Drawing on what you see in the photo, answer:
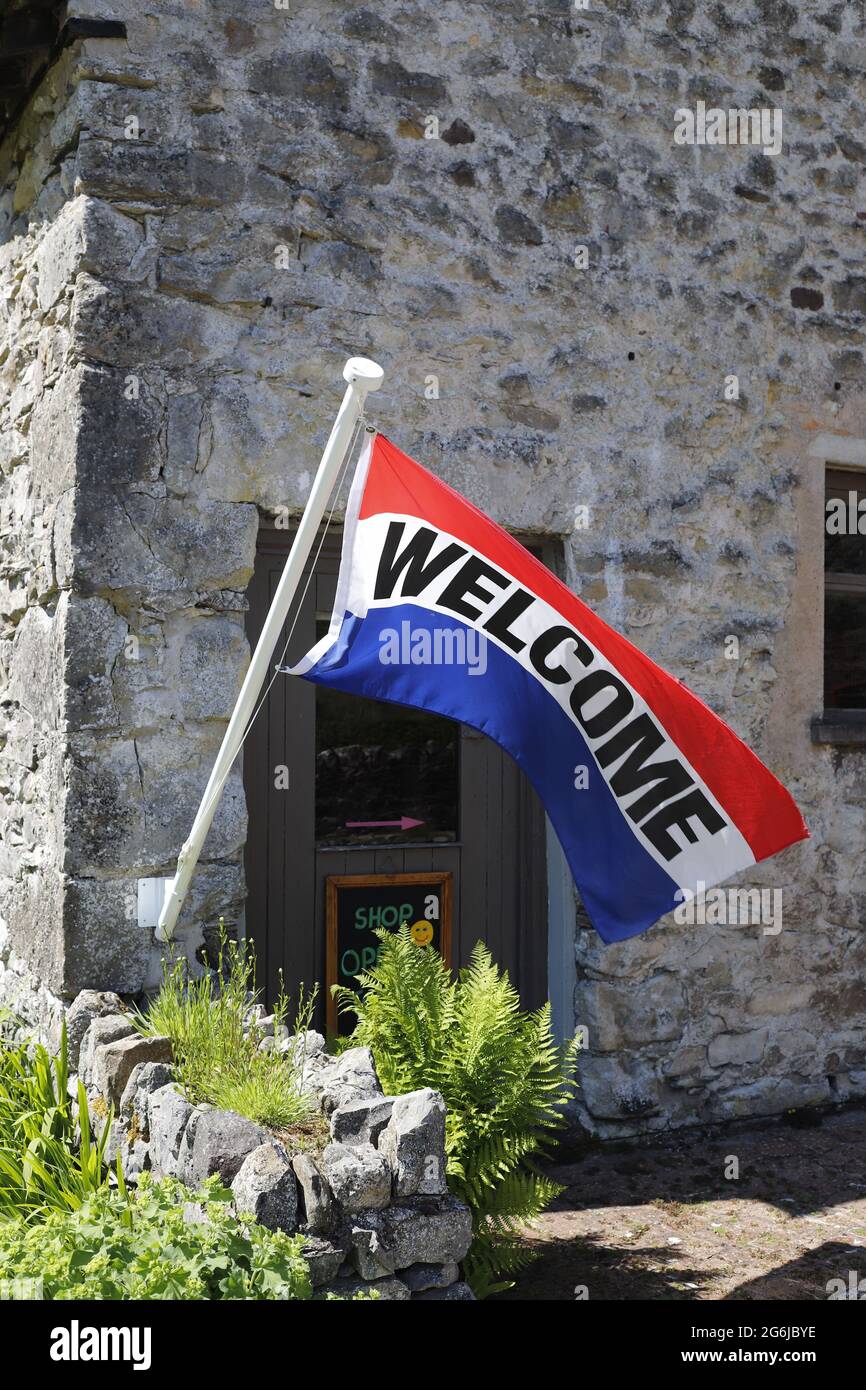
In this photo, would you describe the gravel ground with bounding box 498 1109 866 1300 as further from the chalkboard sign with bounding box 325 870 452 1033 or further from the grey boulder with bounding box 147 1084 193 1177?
the grey boulder with bounding box 147 1084 193 1177

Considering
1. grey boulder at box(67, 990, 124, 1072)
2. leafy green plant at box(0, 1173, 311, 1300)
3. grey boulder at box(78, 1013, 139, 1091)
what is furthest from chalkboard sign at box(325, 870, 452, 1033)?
leafy green plant at box(0, 1173, 311, 1300)

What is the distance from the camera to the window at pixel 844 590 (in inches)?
218

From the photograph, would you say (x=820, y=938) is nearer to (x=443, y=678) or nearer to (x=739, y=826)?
(x=739, y=826)

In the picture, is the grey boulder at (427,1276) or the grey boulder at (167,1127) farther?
the grey boulder at (167,1127)

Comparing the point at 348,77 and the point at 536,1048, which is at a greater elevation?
the point at 348,77

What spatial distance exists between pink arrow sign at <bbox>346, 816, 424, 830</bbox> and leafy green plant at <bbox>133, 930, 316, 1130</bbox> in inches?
33.6

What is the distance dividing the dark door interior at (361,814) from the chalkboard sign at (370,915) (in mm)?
39

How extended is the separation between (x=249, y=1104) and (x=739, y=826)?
1.40 meters

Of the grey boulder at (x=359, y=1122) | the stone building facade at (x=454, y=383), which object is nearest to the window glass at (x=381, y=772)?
the stone building facade at (x=454, y=383)

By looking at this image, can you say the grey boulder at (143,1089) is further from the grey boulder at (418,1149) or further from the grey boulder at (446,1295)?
the grey boulder at (446,1295)

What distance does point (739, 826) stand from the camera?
3086 millimetres

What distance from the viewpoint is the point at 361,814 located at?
15.4ft

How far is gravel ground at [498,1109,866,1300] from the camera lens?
3.67m
